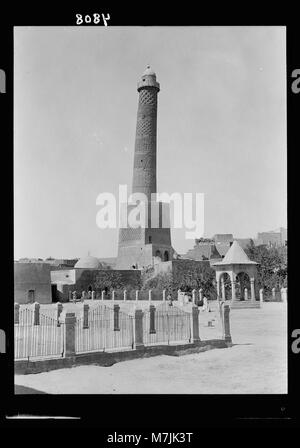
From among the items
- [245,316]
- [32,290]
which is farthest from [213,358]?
[32,290]

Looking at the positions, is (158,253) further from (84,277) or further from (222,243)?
(222,243)

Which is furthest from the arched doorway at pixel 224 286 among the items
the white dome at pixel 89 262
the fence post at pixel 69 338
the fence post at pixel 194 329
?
the white dome at pixel 89 262

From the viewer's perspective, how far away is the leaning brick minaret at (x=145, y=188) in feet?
104

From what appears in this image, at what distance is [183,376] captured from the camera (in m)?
7.31

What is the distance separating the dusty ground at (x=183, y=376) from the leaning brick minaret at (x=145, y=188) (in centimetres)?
2266

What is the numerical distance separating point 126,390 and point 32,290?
17.5 meters

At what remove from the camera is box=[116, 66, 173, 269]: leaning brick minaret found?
31.7 metres

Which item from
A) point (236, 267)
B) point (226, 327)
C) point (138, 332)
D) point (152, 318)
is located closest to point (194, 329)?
point (226, 327)

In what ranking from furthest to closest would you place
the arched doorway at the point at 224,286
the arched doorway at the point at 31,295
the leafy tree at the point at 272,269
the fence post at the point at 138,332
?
the arched doorway at the point at 31,295
the leafy tree at the point at 272,269
the arched doorway at the point at 224,286
the fence post at the point at 138,332

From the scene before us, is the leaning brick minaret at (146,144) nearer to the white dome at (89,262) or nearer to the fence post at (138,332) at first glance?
the white dome at (89,262)

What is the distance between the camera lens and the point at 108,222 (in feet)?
25.8

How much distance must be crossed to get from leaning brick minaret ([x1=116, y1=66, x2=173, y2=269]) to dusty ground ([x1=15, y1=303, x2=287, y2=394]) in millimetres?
22663
